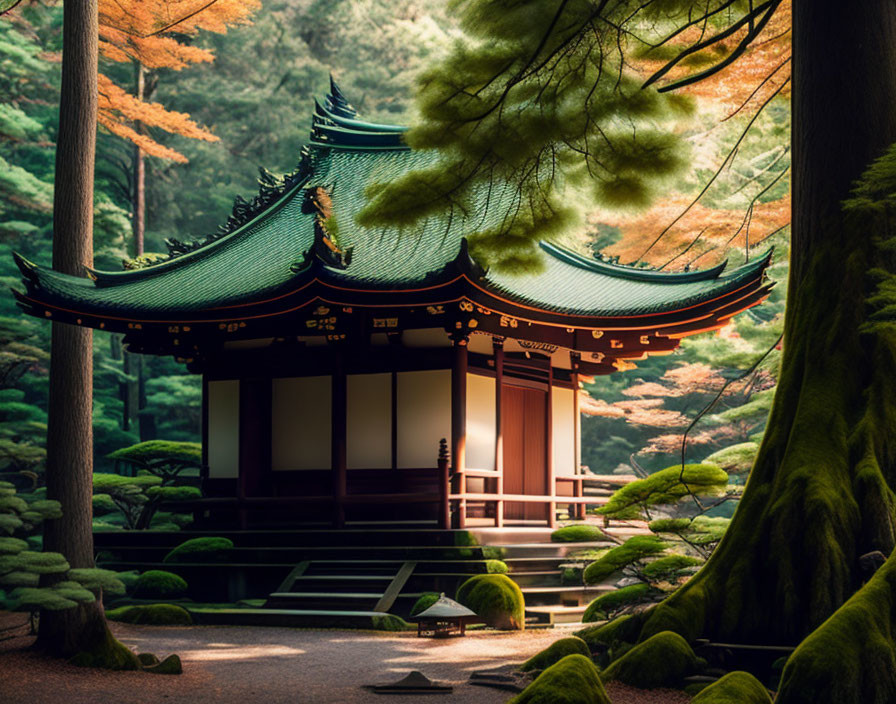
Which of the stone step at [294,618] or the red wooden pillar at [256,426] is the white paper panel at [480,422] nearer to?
the red wooden pillar at [256,426]

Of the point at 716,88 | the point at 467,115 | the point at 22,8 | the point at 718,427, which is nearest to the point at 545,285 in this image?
the point at 716,88

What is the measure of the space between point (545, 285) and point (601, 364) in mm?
2622

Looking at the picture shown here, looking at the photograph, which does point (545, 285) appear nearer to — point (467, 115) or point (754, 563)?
point (467, 115)

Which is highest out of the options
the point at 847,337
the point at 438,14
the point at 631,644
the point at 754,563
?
the point at 438,14

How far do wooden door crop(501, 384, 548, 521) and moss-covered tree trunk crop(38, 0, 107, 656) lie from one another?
7841 millimetres

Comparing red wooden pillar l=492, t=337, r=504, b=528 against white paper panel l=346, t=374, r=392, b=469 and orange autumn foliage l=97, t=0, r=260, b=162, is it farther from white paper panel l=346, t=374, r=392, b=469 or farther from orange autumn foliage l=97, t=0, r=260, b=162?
orange autumn foliage l=97, t=0, r=260, b=162

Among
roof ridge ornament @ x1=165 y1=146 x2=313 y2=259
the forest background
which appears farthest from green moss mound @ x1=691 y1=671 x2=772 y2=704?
roof ridge ornament @ x1=165 y1=146 x2=313 y2=259

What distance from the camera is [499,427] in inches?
619

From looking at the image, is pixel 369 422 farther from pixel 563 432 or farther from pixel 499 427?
pixel 563 432

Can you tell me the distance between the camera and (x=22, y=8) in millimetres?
32031

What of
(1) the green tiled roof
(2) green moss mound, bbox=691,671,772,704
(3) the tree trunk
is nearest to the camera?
(2) green moss mound, bbox=691,671,772,704

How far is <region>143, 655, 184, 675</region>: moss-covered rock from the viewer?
9.13 m

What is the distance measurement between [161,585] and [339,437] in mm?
3182

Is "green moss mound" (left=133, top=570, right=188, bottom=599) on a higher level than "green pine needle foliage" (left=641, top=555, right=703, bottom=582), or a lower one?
lower
